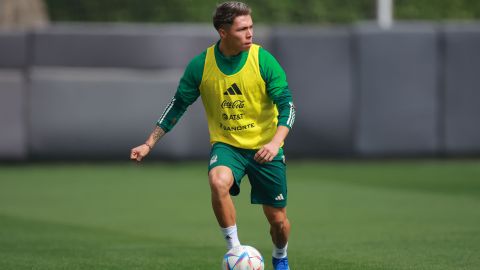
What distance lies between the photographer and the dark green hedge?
2042 centimetres

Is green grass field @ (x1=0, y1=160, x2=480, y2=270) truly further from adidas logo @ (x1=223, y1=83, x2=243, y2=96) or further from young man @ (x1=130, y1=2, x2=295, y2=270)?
adidas logo @ (x1=223, y1=83, x2=243, y2=96)

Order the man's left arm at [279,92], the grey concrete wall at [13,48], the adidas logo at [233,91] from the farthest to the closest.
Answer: the grey concrete wall at [13,48]
the adidas logo at [233,91]
the man's left arm at [279,92]

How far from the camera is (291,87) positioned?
57.2 ft

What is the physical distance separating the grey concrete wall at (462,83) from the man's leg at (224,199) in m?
11.2

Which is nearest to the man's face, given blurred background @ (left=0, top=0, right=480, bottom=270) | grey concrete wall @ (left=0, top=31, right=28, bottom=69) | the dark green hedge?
blurred background @ (left=0, top=0, right=480, bottom=270)

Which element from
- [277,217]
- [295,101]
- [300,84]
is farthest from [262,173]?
[300,84]

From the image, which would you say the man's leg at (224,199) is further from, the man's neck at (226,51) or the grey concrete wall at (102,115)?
the grey concrete wall at (102,115)

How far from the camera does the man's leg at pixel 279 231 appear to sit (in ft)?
23.9

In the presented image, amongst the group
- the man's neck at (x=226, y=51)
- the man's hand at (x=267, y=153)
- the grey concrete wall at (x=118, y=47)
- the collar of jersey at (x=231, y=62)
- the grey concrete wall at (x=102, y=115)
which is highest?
the man's neck at (x=226, y=51)

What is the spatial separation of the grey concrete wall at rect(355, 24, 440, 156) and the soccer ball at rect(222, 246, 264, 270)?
10974mm

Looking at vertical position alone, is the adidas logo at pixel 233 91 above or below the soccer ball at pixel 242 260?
above

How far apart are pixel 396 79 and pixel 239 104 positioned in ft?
35.2

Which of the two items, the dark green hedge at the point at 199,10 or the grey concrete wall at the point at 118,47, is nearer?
the grey concrete wall at the point at 118,47

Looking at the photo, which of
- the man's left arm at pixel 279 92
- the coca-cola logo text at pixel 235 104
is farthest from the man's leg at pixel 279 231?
the coca-cola logo text at pixel 235 104
